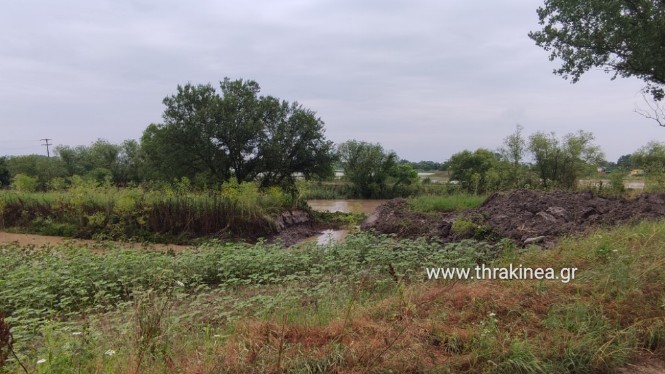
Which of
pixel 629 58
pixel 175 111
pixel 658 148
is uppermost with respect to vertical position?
pixel 175 111

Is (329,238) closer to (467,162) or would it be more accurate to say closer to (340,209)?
(340,209)

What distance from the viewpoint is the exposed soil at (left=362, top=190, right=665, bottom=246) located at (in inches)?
312

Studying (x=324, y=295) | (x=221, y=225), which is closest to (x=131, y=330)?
(x=324, y=295)

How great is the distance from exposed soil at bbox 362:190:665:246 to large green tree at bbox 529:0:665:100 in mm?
3311

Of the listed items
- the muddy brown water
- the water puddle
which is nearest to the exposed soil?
the water puddle

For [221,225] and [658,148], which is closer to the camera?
[221,225]

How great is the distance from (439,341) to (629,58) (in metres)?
11.5

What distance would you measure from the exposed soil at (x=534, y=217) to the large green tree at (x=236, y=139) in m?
13.0

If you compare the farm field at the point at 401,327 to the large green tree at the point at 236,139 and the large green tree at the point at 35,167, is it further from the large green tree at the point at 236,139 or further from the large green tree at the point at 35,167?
the large green tree at the point at 35,167

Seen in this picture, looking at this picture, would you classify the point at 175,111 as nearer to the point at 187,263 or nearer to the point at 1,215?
the point at 1,215

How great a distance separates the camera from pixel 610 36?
10.7 metres

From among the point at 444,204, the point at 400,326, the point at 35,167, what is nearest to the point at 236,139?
the point at 444,204

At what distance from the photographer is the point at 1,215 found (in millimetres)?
16641

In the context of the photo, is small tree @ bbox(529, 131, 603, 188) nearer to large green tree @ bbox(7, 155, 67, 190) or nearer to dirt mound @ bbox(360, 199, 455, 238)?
dirt mound @ bbox(360, 199, 455, 238)
